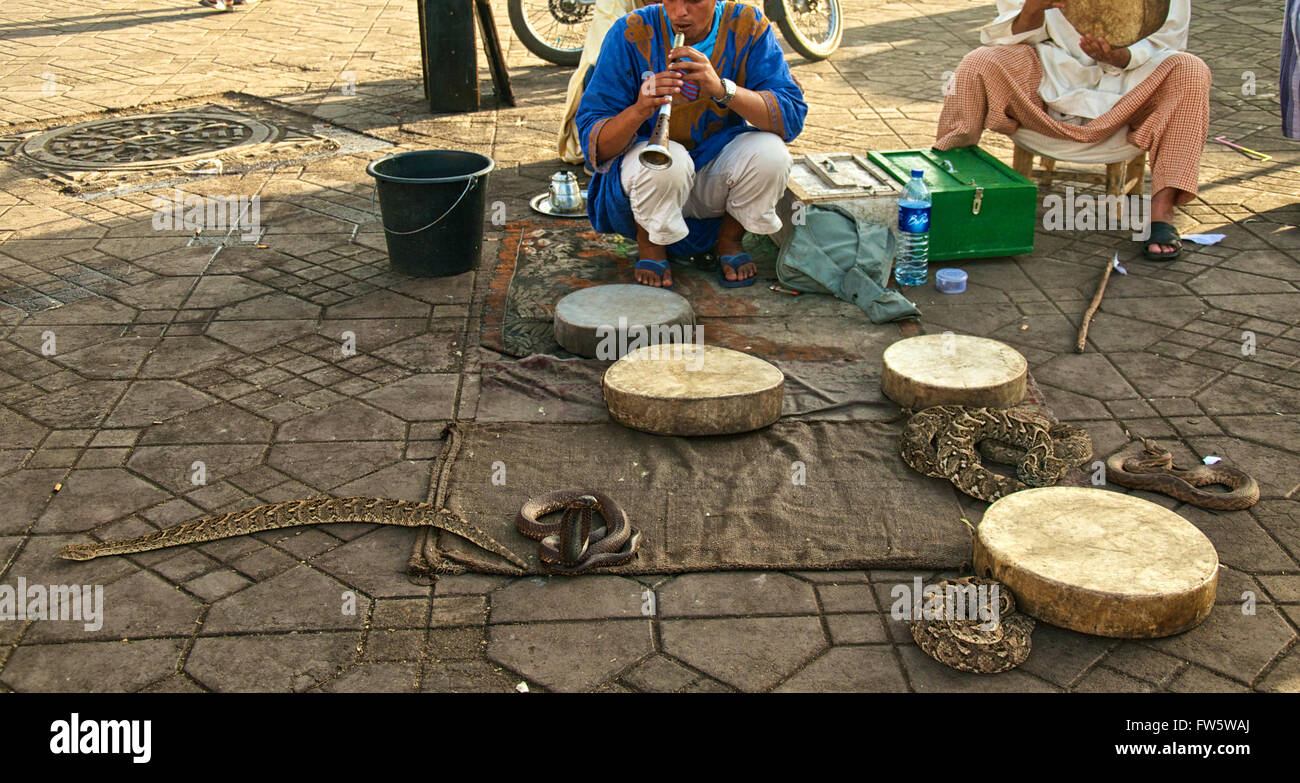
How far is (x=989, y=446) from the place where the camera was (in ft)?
12.9

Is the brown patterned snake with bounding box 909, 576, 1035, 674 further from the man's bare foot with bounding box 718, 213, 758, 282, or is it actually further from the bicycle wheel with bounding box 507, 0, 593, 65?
the bicycle wheel with bounding box 507, 0, 593, 65

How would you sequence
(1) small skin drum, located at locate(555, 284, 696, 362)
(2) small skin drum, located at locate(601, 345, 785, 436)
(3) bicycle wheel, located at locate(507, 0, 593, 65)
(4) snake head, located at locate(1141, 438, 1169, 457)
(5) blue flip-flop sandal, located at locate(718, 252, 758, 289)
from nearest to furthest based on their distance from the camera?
(4) snake head, located at locate(1141, 438, 1169, 457) < (2) small skin drum, located at locate(601, 345, 785, 436) < (1) small skin drum, located at locate(555, 284, 696, 362) < (5) blue flip-flop sandal, located at locate(718, 252, 758, 289) < (3) bicycle wheel, located at locate(507, 0, 593, 65)

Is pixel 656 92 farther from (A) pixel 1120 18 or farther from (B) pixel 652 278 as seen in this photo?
(A) pixel 1120 18

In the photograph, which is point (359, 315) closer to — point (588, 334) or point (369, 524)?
point (588, 334)

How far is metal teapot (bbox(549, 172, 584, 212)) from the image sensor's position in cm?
626

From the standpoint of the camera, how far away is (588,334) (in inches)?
181

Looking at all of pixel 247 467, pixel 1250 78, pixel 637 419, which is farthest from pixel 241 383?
pixel 1250 78

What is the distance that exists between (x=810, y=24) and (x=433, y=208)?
5.55 metres

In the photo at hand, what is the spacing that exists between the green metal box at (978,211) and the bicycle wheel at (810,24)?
13.1 ft

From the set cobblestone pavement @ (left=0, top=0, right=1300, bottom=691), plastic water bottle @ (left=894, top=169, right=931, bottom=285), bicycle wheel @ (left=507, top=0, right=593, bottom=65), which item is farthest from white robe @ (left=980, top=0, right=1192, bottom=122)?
bicycle wheel @ (left=507, top=0, right=593, bottom=65)

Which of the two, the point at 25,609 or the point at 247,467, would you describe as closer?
the point at 25,609

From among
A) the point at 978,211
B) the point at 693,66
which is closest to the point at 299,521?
the point at 693,66

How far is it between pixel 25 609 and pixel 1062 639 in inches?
112

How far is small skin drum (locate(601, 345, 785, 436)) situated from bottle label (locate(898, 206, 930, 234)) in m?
1.52
